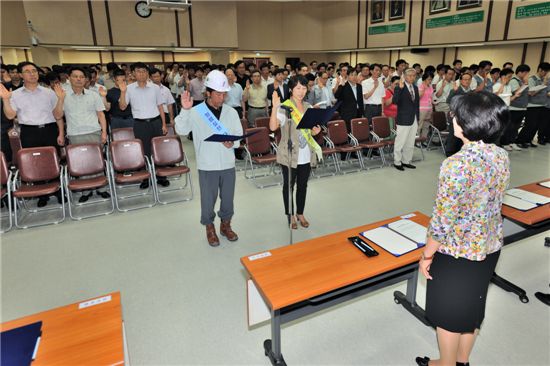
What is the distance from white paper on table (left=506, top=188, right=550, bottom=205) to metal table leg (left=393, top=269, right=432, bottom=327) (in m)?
1.16

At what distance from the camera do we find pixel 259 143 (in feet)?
17.4

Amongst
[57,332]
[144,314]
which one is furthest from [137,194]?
[57,332]

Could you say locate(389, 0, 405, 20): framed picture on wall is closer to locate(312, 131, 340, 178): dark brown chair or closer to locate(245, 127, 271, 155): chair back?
locate(312, 131, 340, 178): dark brown chair

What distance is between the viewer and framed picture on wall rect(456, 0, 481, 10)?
11.3 meters

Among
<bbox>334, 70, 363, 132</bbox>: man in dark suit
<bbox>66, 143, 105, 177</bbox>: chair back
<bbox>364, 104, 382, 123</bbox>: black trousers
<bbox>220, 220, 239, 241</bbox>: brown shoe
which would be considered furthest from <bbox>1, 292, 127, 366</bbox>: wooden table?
<bbox>364, 104, 382, 123</bbox>: black trousers

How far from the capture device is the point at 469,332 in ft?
5.52

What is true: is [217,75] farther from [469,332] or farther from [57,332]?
[469,332]

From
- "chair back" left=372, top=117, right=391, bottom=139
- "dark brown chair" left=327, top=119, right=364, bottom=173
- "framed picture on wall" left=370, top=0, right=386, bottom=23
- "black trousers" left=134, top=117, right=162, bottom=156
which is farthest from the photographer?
"framed picture on wall" left=370, top=0, right=386, bottom=23

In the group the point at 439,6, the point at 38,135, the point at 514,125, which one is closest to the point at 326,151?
the point at 38,135

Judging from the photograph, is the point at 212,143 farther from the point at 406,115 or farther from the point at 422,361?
the point at 406,115

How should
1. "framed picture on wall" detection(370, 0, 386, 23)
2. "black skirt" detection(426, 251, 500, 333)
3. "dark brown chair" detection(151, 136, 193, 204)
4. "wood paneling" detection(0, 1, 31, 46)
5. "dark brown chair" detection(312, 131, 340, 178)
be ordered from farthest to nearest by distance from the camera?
1. "framed picture on wall" detection(370, 0, 386, 23)
2. "wood paneling" detection(0, 1, 31, 46)
3. "dark brown chair" detection(312, 131, 340, 178)
4. "dark brown chair" detection(151, 136, 193, 204)
5. "black skirt" detection(426, 251, 500, 333)

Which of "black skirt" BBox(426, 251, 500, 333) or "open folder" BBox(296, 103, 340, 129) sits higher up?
"open folder" BBox(296, 103, 340, 129)

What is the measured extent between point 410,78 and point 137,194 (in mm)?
4664

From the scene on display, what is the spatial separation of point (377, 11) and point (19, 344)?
17371 mm
